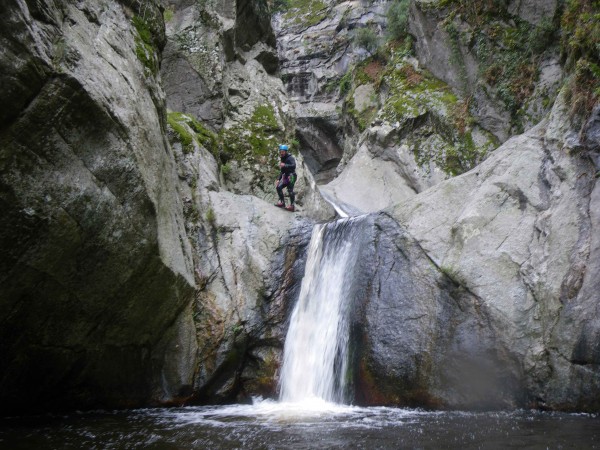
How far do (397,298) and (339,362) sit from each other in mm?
2004

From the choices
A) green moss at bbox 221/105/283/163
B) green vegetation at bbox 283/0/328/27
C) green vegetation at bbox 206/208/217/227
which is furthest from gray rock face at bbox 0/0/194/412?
green vegetation at bbox 283/0/328/27

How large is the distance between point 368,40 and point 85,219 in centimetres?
2535

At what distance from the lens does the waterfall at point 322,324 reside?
10164mm

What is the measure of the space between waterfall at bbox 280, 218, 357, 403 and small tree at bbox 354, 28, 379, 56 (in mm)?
19189

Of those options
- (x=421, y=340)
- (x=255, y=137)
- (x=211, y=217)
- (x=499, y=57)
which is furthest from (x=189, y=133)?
(x=499, y=57)

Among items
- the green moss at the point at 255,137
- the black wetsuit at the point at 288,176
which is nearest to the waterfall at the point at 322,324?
the black wetsuit at the point at 288,176

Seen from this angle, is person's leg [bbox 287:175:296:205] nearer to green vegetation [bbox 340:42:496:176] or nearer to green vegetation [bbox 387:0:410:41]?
green vegetation [bbox 340:42:496:176]

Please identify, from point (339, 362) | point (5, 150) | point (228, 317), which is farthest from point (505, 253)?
point (5, 150)

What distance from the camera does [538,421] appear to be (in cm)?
709

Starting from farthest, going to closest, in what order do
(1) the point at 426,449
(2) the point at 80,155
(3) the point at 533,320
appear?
1. (3) the point at 533,320
2. (2) the point at 80,155
3. (1) the point at 426,449

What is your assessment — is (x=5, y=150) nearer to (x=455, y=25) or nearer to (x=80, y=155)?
(x=80, y=155)

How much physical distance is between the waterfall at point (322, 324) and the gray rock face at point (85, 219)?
2.57 m

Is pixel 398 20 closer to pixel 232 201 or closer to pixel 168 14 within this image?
pixel 168 14

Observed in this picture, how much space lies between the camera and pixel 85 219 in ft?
22.5
